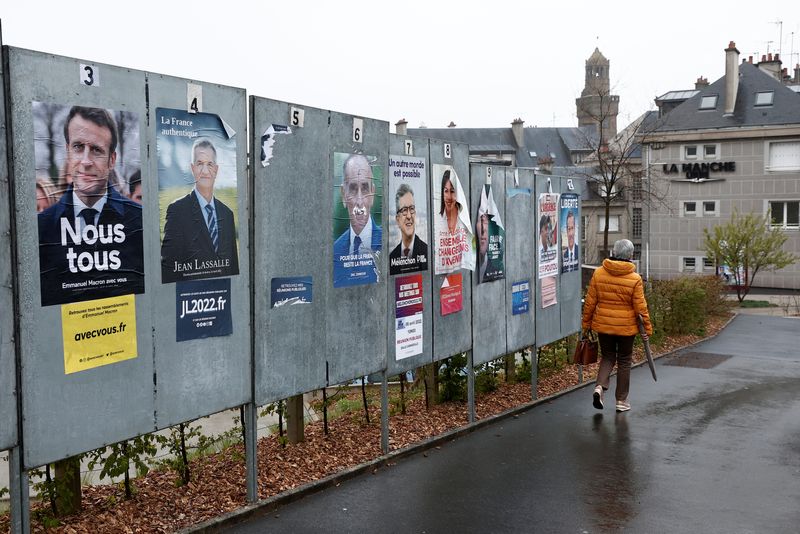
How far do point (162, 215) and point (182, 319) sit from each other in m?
0.66

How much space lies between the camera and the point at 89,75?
4.43 metres

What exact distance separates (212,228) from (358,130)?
1819 mm

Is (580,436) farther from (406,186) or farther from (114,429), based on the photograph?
(114,429)

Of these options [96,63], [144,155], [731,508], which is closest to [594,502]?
[731,508]

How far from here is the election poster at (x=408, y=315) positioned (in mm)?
7480

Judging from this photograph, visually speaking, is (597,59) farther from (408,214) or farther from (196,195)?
(196,195)

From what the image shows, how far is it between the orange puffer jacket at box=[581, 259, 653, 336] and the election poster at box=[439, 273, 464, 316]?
6.30 ft

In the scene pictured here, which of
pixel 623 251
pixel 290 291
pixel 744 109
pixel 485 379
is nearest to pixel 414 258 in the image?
pixel 290 291

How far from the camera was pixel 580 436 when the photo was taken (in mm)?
8484

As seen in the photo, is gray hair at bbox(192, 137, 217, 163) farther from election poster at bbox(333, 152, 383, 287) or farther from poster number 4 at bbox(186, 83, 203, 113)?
election poster at bbox(333, 152, 383, 287)

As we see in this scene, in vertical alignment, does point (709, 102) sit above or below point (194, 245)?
above

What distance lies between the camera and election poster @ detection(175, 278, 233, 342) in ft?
17.0

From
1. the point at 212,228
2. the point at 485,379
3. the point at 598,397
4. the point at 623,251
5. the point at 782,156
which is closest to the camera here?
the point at 212,228

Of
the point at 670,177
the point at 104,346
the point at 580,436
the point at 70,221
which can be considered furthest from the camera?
the point at 670,177
